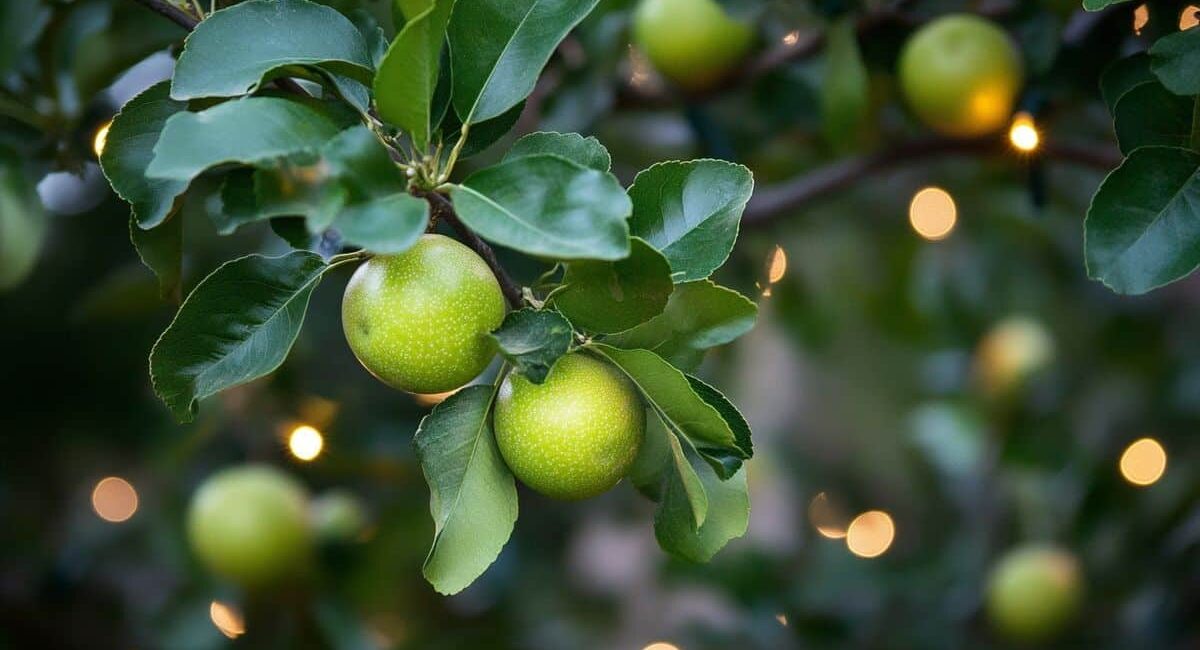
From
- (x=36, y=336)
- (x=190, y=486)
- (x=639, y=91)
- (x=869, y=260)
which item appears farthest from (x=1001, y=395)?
(x=36, y=336)

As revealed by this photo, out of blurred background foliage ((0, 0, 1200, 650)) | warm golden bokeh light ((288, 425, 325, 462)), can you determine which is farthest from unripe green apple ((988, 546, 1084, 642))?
warm golden bokeh light ((288, 425, 325, 462))

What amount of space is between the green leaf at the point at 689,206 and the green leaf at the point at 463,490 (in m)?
0.15

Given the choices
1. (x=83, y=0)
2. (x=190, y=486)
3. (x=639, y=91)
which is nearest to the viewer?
(x=83, y=0)

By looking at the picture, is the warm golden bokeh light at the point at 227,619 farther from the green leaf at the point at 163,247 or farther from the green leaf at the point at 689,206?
the green leaf at the point at 689,206

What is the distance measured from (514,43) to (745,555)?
1.43 meters

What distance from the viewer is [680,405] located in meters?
0.71

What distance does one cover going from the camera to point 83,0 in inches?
47.8

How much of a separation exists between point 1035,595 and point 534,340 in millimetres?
1393

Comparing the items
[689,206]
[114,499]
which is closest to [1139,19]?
[689,206]

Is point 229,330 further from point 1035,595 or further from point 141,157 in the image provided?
point 1035,595

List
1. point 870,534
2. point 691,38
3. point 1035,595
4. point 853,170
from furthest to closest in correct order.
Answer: point 870,534 → point 1035,595 → point 853,170 → point 691,38

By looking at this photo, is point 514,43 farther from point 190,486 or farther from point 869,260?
point 869,260

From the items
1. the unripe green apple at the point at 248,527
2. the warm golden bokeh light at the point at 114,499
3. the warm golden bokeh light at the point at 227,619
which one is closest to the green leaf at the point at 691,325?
the unripe green apple at the point at 248,527

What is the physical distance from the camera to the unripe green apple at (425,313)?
0.70 metres
